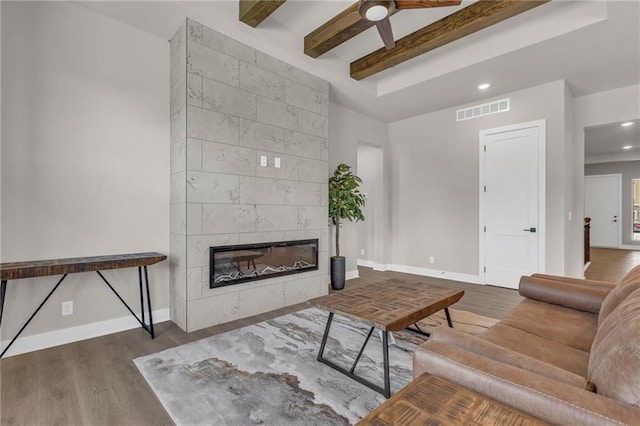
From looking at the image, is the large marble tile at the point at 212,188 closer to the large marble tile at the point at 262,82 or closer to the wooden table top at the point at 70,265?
the wooden table top at the point at 70,265

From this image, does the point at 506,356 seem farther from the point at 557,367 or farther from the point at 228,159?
the point at 228,159

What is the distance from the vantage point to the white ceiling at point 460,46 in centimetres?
289

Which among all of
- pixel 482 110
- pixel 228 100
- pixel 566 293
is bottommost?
pixel 566 293

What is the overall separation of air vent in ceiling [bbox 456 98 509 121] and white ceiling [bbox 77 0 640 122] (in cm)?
15

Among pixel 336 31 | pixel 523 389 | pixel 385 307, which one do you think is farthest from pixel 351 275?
pixel 523 389

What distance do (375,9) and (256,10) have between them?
132 centimetres

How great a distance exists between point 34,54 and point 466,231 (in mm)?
5650

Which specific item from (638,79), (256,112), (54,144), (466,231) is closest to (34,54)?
(54,144)

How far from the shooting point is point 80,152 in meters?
2.72

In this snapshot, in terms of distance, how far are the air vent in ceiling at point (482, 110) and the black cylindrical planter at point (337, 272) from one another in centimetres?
313

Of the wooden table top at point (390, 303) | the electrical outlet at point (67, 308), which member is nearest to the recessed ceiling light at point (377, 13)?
the wooden table top at point (390, 303)

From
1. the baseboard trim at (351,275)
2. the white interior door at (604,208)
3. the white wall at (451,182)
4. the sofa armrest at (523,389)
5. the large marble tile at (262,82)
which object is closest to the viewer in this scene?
the sofa armrest at (523,389)

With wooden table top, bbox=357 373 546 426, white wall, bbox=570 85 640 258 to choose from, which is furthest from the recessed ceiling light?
white wall, bbox=570 85 640 258

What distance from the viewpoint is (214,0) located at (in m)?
2.86
